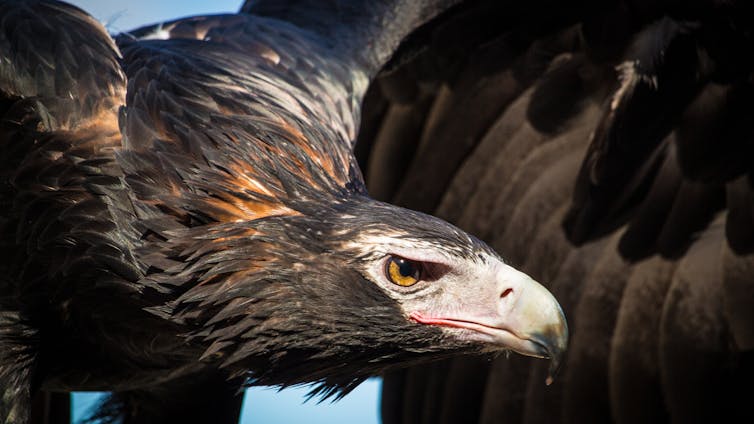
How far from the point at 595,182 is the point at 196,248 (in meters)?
2.98

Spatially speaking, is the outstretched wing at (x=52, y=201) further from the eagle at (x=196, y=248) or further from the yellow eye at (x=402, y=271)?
the yellow eye at (x=402, y=271)

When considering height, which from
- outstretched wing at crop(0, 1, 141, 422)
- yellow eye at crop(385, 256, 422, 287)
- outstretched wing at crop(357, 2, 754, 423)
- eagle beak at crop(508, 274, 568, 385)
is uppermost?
outstretched wing at crop(357, 2, 754, 423)

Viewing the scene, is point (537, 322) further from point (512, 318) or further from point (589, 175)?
point (589, 175)

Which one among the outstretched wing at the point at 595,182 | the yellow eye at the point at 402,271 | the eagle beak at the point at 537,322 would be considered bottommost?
the eagle beak at the point at 537,322

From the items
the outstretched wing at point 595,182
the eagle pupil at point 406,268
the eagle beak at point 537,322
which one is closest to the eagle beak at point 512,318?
the eagle beak at point 537,322

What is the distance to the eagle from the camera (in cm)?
293

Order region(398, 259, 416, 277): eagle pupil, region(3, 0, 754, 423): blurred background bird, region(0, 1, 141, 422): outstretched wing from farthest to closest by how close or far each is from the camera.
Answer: region(3, 0, 754, 423): blurred background bird < region(0, 1, 141, 422): outstretched wing < region(398, 259, 416, 277): eagle pupil

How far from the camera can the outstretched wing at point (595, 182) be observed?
5.21m

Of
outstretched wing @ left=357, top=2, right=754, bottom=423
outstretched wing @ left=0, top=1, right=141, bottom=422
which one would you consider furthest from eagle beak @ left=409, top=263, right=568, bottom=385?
outstretched wing @ left=357, top=2, right=754, bottom=423

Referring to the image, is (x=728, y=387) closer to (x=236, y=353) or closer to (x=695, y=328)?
(x=695, y=328)

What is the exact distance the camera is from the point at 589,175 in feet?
17.9

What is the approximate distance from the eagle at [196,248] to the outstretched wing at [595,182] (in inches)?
70.4

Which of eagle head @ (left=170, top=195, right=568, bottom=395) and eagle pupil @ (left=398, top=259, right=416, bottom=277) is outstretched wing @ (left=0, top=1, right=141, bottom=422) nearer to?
eagle head @ (left=170, top=195, right=568, bottom=395)

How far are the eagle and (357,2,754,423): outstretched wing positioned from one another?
5.87 feet
